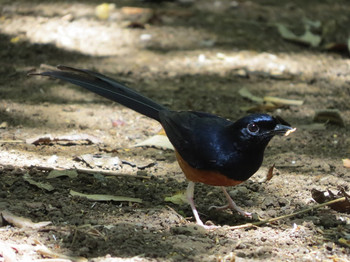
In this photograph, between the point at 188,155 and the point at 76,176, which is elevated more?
the point at 188,155

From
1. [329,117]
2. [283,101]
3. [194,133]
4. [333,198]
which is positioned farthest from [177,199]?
[283,101]

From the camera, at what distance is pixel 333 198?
4117 mm

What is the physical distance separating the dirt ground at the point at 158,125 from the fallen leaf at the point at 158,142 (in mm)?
73

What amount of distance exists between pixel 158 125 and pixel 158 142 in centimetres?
63

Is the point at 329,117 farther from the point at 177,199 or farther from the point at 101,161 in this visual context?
the point at 101,161

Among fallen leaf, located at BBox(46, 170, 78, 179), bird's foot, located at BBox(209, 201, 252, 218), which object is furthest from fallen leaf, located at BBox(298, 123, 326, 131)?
fallen leaf, located at BBox(46, 170, 78, 179)

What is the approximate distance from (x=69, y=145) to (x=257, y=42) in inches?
144

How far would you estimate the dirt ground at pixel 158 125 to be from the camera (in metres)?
3.61

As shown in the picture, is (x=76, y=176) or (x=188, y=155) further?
(x=76, y=176)

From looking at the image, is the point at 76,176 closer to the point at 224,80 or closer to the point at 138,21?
the point at 224,80

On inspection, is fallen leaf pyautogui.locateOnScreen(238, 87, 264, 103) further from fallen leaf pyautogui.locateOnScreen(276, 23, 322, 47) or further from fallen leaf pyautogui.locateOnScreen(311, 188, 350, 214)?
fallen leaf pyautogui.locateOnScreen(311, 188, 350, 214)

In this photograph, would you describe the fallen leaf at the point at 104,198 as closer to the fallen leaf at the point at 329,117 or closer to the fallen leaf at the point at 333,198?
the fallen leaf at the point at 333,198

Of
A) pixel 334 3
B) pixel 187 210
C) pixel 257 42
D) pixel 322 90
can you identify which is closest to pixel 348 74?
pixel 322 90

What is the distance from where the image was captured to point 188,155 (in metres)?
4.04
